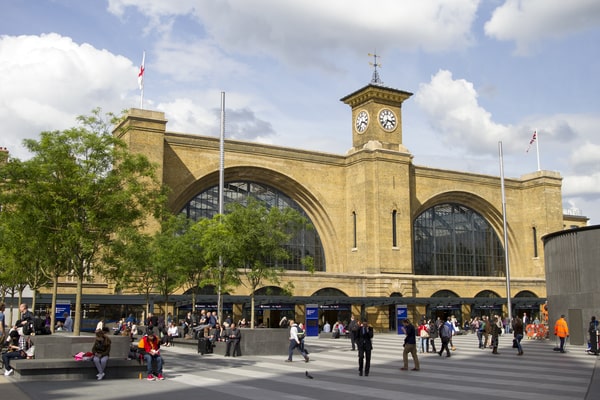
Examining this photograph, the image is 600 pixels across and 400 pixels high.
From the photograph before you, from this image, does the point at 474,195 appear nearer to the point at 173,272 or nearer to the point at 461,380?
the point at 173,272

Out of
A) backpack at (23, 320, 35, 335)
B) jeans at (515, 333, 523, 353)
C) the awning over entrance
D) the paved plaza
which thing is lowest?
the paved plaza

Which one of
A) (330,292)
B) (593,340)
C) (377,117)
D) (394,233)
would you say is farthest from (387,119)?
(593,340)

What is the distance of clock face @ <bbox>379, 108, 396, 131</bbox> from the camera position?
5447cm

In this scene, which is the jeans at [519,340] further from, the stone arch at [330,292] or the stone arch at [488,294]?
the stone arch at [488,294]

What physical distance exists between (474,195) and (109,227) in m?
47.3

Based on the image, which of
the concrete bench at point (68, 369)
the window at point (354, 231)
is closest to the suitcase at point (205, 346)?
the concrete bench at point (68, 369)

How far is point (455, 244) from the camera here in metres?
61.1

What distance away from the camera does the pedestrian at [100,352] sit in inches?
661

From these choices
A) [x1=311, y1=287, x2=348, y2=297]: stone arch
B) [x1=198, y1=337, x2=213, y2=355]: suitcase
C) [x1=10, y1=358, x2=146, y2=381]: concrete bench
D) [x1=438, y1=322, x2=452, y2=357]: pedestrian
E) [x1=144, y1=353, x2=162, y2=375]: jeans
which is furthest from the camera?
[x1=311, y1=287, x2=348, y2=297]: stone arch

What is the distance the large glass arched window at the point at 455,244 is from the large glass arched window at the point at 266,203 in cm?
1039

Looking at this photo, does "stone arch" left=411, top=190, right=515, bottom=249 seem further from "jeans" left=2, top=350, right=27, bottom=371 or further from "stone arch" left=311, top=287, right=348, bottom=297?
"jeans" left=2, top=350, right=27, bottom=371

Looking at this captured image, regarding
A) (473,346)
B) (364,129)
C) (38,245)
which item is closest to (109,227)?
(38,245)

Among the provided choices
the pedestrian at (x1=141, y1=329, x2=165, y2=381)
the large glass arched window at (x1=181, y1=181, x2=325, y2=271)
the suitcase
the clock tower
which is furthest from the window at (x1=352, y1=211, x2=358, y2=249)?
the pedestrian at (x1=141, y1=329, x2=165, y2=381)

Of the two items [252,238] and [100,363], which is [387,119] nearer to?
[252,238]
